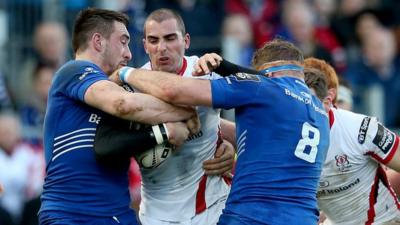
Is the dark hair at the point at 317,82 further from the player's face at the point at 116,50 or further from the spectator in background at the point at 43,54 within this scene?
the spectator in background at the point at 43,54

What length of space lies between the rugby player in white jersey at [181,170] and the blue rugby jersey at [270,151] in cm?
93

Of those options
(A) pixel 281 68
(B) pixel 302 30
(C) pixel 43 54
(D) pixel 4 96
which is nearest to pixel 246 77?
(A) pixel 281 68

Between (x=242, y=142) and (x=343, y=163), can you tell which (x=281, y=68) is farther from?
(x=343, y=163)

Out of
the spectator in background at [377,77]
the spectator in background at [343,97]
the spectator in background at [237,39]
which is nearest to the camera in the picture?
the spectator in background at [343,97]

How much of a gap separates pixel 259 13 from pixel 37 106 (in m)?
4.12

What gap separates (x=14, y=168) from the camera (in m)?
15.8

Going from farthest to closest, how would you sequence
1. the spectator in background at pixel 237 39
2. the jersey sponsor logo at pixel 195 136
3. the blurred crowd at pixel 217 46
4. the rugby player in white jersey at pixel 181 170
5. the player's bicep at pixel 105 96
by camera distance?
the spectator in background at pixel 237 39, the blurred crowd at pixel 217 46, the rugby player in white jersey at pixel 181 170, the jersey sponsor logo at pixel 195 136, the player's bicep at pixel 105 96

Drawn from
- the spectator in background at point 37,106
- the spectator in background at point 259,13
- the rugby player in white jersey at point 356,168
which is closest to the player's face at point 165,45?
the rugby player in white jersey at point 356,168

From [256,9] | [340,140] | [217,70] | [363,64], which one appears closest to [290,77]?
[217,70]

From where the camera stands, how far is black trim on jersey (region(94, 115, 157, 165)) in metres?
9.55

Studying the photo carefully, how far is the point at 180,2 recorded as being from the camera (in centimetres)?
1806

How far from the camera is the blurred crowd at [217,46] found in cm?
1585

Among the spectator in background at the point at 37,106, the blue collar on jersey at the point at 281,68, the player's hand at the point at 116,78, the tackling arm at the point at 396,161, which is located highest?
the blue collar on jersey at the point at 281,68

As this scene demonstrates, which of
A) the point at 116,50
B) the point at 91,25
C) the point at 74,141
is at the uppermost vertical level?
the point at 91,25
